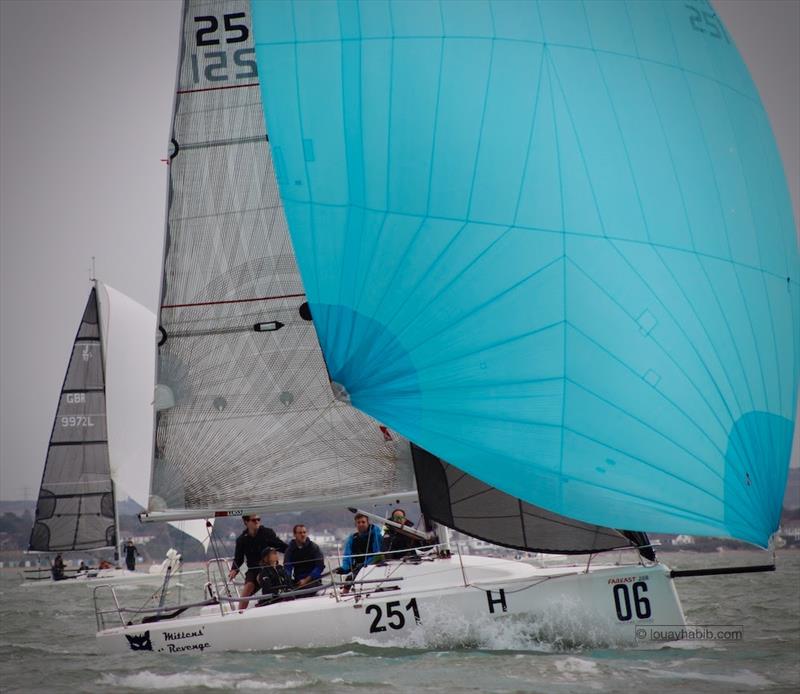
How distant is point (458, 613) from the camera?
943cm

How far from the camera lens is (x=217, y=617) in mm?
9859

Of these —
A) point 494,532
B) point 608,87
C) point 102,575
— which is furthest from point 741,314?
point 102,575

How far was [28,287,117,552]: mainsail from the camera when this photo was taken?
2745 cm

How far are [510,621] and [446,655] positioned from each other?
0.61m

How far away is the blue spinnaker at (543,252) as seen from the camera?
8484 mm

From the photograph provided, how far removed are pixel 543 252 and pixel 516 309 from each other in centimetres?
46

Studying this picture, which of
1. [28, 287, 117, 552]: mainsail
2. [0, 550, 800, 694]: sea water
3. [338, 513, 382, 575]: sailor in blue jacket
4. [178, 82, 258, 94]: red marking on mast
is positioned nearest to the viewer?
[0, 550, 800, 694]: sea water

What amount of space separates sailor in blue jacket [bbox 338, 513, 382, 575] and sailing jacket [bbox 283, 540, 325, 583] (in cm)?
23

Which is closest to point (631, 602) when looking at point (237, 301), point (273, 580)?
point (273, 580)

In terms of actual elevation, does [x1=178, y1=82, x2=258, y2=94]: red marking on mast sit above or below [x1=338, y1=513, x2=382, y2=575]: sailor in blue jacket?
above

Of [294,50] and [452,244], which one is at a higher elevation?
[294,50]

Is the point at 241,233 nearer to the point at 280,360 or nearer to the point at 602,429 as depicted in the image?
the point at 280,360

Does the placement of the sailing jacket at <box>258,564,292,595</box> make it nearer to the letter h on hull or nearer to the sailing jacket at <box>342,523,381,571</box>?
the sailing jacket at <box>342,523,381,571</box>

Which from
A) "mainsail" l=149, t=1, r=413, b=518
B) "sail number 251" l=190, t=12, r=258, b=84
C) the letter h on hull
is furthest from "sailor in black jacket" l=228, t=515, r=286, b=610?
"sail number 251" l=190, t=12, r=258, b=84
